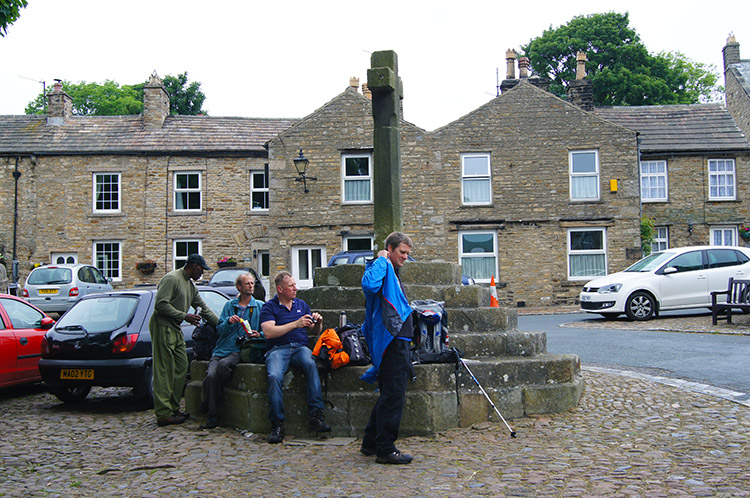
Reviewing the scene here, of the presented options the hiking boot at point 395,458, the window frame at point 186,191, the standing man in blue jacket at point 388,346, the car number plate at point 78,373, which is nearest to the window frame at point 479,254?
the window frame at point 186,191

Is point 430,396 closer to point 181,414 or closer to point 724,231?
point 181,414

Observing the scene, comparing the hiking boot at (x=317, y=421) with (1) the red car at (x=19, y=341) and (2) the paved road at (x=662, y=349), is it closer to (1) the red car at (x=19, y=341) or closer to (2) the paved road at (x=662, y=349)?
(1) the red car at (x=19, y=341)

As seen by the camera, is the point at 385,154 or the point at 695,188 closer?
the point at 385,154

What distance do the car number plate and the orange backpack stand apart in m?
3.04

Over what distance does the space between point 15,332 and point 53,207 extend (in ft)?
63.4

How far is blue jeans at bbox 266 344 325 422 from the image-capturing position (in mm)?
6055

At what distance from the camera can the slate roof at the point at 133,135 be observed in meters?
26.1

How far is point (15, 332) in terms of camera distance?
8.62m

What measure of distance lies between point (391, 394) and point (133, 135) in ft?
80.6

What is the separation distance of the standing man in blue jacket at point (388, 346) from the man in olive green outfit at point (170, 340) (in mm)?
2494

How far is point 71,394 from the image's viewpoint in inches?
330

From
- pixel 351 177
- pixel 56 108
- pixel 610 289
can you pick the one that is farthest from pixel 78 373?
pixel 56 108

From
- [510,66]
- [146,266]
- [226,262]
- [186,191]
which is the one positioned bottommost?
[146,266]

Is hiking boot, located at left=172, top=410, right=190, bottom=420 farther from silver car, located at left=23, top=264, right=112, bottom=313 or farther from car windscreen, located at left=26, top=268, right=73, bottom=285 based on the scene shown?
car windscreen, located at left=26, top=268, right=73, bottom=285
